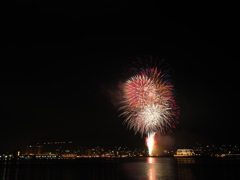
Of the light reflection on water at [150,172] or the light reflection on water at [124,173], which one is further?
the light reflection on water at [124,173]

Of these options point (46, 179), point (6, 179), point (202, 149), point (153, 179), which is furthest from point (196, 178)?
point (202, 149)

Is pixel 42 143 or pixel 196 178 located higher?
pixel 42 143

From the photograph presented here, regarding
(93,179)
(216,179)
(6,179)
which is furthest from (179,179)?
(6,179)

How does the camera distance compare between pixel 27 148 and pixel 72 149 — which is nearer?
pixel 27 148

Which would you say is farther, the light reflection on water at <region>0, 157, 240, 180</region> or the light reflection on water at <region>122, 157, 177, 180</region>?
the light reflection on water at <region>0, 157, 240, 180</region>

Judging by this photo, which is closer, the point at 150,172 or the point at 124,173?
the point at 124,173

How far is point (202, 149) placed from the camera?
7712 inches

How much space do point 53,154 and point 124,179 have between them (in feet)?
555

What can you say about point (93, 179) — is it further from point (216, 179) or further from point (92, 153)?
point (92, 153)

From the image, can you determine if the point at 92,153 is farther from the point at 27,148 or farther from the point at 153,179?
the point at 153,179

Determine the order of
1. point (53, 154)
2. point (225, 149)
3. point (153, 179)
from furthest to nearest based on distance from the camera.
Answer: point (225, 149) → point (53, 154) → point (153, 179)

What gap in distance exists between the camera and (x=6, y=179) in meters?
25.9

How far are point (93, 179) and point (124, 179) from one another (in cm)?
333

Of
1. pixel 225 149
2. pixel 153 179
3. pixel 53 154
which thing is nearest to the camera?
pixel 153 179
